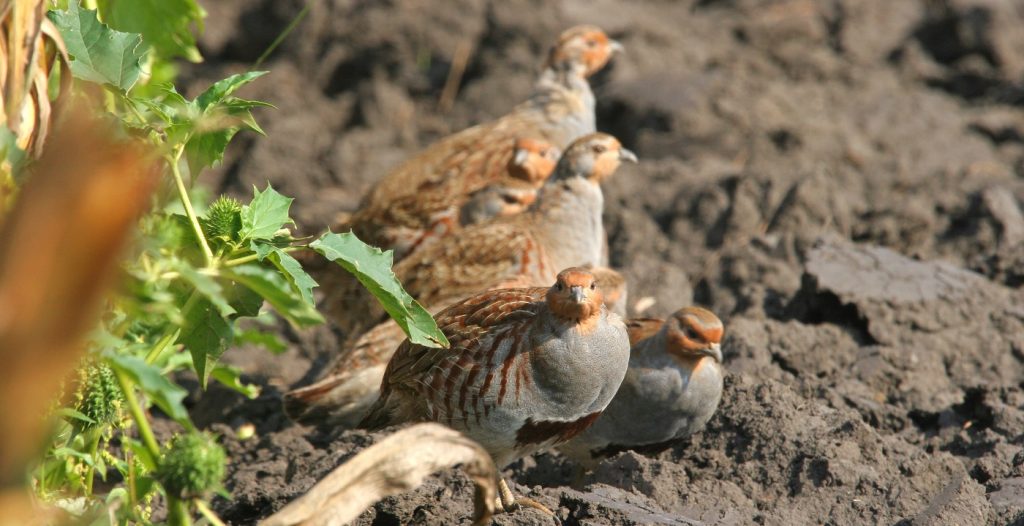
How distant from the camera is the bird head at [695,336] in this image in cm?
405

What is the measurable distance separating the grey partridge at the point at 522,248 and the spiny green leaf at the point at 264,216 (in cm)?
234

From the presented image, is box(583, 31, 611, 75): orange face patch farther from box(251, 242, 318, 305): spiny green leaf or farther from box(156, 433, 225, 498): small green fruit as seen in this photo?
box(156, 433, 225, 498): small green fruit

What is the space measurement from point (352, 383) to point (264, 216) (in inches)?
75.4

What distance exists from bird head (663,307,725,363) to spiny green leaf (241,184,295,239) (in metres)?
1.75

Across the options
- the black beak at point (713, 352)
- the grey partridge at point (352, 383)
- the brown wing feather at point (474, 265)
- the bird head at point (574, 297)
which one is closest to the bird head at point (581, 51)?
the brown wing feather at point (474, 265)

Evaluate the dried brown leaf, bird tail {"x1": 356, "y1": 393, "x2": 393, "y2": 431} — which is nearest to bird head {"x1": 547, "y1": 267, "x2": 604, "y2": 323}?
bird tail {"x1": 356, "y1": 393, "x2": 393, "y2": 431}

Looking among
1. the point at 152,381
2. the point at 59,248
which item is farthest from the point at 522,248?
the point at 59,248

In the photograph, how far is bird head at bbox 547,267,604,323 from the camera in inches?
138

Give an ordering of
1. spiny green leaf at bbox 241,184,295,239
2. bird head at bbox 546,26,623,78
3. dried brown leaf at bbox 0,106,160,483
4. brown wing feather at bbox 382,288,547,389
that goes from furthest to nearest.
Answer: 1. bird head at bbox 546,26,623,78
2. brown wing feather at bbox 382,288,547,389
3. spiny green leaf at bbox 241,184,295,239
4. dried brown leaf at bbox 0,106,160,483

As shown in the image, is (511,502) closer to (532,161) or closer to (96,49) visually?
(96,49)

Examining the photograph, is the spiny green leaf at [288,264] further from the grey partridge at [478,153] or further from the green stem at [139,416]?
the grey partridge at [478,153]

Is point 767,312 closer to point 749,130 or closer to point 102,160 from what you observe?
point 749,130

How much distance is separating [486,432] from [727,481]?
2.45 feet

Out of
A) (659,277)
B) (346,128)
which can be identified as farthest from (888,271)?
(346,128)
